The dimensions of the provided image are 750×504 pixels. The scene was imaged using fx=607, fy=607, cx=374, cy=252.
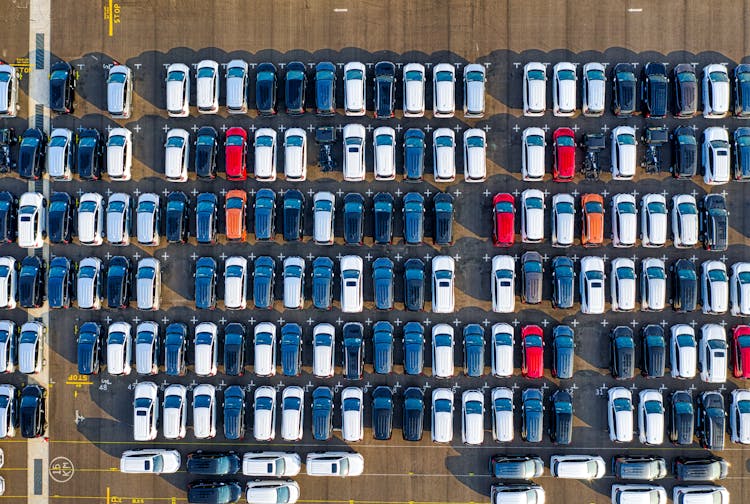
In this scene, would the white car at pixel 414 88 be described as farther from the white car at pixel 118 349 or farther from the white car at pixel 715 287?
the white car at pixel 118 349

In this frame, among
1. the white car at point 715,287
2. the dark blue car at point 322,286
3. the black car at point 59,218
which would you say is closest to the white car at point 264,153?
the dark blue car at point 322,286

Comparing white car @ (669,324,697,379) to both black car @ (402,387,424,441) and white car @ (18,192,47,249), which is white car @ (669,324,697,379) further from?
white car @ (18,192,47,249)

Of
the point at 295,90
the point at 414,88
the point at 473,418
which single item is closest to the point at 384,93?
the point at 414,88

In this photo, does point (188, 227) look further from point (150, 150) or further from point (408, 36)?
point (408, 36)

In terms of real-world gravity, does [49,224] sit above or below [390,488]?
above

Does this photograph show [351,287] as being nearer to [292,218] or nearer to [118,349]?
[292,218]

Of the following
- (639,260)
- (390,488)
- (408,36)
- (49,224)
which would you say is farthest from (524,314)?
(49,224)
